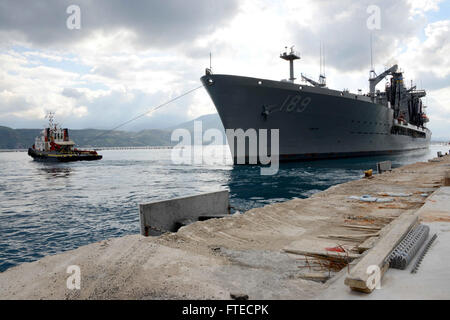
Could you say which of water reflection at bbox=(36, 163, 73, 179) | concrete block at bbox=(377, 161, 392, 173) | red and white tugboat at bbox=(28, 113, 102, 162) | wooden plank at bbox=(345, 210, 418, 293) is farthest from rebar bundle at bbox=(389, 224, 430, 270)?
red and white tugboat at bbox=(28, 113, 102, 162)

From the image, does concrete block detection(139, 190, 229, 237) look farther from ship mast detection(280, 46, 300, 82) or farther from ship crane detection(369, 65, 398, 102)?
ship crane detection(369, 65, 398, 102)

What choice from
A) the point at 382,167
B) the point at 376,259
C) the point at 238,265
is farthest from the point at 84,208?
the point at 382,167

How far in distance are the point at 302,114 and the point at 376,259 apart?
1077 inches

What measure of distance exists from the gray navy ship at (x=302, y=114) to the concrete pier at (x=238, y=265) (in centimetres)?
2150

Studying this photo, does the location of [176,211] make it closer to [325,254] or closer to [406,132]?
[325,254]

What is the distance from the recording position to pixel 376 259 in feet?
11.3

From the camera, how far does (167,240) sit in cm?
508

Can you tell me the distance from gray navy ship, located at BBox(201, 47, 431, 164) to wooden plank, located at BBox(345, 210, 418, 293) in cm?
2324

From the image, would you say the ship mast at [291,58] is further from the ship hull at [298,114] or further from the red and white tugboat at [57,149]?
the red and white tugboat at [57,149]

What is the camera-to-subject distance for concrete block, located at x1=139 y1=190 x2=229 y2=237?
23.7ft

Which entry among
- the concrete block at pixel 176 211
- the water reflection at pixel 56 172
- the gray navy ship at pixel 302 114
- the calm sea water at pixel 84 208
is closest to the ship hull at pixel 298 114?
the gray navy ship at pixel 302 114

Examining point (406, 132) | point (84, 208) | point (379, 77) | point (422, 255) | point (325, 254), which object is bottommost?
point (84, 208)
